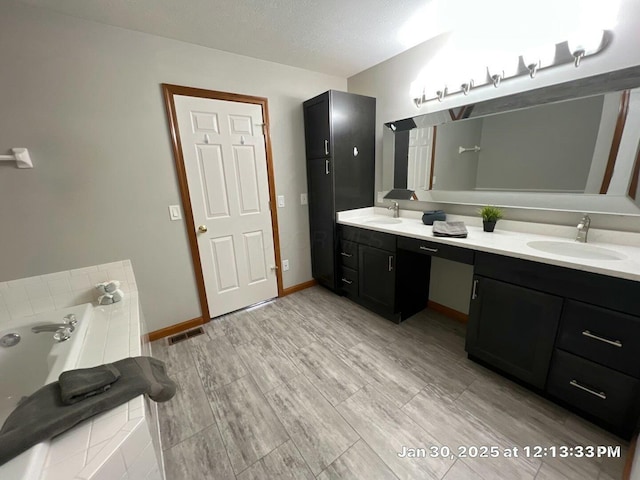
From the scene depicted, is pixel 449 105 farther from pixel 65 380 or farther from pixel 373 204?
pixel 65 380

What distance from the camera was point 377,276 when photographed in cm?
228

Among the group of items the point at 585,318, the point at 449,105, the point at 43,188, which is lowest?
the point at 585,318

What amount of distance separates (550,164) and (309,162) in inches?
76.2

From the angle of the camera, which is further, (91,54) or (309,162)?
(309,162)

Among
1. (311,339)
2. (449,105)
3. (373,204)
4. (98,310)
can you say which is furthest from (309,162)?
(98,310)

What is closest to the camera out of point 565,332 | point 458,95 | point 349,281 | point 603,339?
A: point 603,339

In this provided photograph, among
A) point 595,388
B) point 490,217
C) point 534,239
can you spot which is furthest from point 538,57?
point 595,388

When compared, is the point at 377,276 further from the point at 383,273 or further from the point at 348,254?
the point at 348,254

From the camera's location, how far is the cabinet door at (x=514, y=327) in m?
1.35

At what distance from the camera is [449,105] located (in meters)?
2.05

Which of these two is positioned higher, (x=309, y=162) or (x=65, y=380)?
(x=309, y=162)

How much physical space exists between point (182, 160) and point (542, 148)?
2.56 meters

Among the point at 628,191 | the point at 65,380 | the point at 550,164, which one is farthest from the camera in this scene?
the point at 550,164

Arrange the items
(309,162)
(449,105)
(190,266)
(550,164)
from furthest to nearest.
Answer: (309,162) < (190,266) < (449,105) < (550,164)
